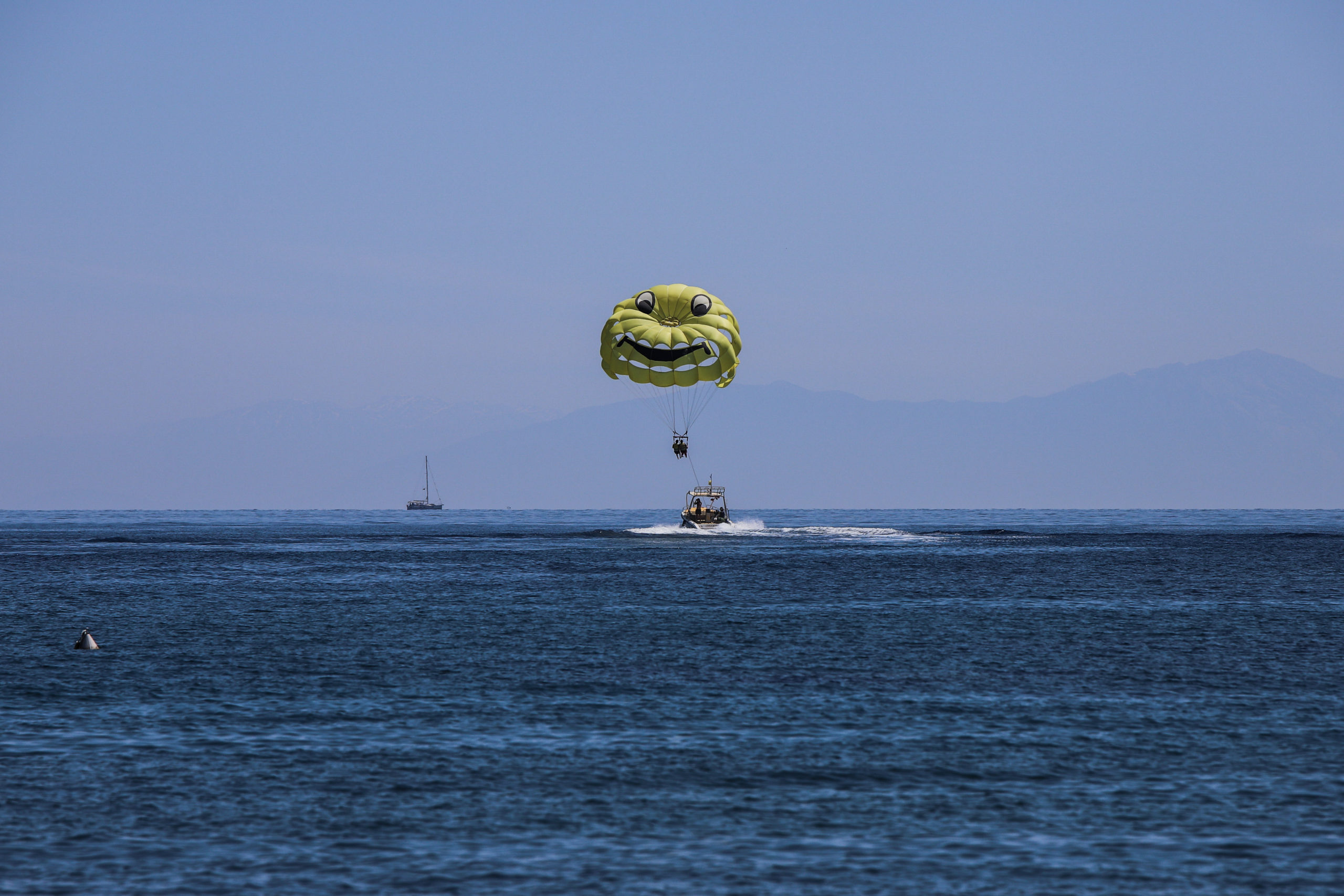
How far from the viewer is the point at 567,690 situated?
2977 centimetres

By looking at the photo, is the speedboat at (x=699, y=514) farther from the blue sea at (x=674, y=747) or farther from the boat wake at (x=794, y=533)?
the blue sea at (x=674, y=747)

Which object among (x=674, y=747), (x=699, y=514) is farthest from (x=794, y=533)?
(x=674, y=747)

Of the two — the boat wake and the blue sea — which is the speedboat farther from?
the blue sea

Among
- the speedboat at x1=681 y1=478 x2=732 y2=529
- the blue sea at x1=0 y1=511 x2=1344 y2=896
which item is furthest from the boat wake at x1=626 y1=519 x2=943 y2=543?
the blue sea at x1=0 y1=511 x2=1344 y2=896

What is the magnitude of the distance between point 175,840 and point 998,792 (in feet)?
41.1

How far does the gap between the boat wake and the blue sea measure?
66.7 metres

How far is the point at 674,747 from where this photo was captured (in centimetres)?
2341

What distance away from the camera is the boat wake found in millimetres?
121625

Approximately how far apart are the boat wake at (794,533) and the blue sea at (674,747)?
6673 cm

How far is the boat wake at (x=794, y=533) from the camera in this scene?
122 metres

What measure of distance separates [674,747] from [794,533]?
121873mm

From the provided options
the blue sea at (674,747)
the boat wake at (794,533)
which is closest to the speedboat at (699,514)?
the boat wake at (794,533)

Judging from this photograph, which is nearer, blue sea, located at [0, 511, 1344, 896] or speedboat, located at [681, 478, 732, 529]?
blue sea, located at [0, 511, 1344, 896]

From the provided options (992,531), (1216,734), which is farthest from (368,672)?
(992,531)
